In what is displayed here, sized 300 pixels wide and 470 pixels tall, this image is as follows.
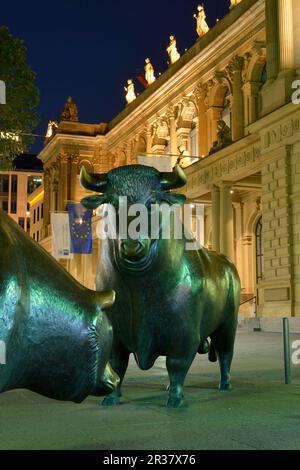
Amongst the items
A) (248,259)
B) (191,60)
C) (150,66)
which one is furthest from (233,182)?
(150,66)

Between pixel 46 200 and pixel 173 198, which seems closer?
pixel 173 198

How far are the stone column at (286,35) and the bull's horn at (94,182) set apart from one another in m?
20.2

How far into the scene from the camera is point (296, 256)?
22.8 m

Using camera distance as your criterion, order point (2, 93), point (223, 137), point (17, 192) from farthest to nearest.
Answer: point (17, 192) < point (223, 137) < point (2, 93)

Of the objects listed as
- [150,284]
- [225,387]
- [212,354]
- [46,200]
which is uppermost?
[46,200]

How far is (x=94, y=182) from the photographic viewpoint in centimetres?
539

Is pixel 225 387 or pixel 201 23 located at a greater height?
pixel 201 23

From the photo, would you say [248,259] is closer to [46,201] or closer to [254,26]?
[254,26]

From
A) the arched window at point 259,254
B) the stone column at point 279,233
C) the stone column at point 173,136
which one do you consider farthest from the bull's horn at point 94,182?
the stone column at point 173,136

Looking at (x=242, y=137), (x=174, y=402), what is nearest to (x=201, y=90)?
(x=242, y=137)

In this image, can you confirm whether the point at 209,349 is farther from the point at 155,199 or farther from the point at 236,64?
the point at 236,64

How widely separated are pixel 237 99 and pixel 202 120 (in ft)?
13.7

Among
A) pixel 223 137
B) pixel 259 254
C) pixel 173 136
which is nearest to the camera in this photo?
pixel 223 137

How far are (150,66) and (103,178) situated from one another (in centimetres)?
4211
